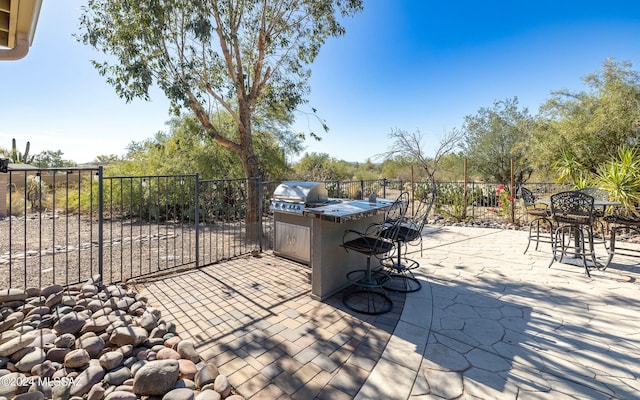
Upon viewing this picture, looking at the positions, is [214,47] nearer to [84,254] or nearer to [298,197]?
[298,197]

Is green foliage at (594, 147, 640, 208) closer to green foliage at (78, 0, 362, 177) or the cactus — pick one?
green foliage at (78, 0, 362, 177)

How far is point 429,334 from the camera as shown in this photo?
2.29 metres

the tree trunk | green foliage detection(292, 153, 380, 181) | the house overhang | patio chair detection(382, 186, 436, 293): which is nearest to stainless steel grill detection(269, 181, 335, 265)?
patio chair detection(382, 186, 436, 293)

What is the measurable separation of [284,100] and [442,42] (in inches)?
189

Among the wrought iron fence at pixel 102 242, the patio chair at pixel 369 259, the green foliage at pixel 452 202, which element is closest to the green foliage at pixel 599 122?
the green foliage at pixel 452 202

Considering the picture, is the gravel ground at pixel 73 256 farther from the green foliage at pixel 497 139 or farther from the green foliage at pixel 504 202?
the green foliage at pixel 497 139

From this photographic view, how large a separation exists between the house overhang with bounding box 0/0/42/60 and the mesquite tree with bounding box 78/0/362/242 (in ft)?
7.39

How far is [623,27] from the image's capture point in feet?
20.9

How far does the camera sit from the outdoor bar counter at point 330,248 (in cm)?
284

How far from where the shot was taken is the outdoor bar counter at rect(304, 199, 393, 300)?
284 cm

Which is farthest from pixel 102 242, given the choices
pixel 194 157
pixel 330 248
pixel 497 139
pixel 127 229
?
pixel 497 139

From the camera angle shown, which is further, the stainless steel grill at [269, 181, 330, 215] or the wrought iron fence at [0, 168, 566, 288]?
the stainless steel grill at [269, 181, 330, 215]

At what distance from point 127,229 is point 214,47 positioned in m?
4.83

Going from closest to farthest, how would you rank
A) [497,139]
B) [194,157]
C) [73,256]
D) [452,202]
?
[73,256] → [194,157] → [452,202] → [497,139]
